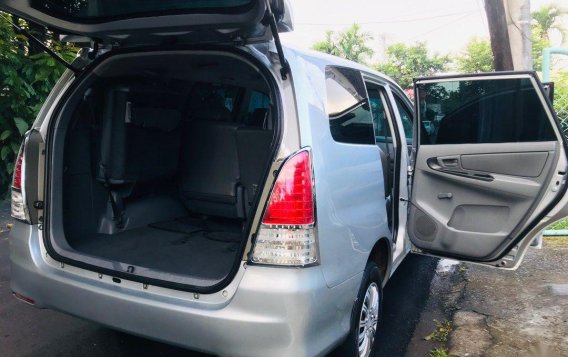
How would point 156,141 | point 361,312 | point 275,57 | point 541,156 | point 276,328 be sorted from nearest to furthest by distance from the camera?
point 276,328, point 275,57, point 361,312, point 541,156, point 156,141

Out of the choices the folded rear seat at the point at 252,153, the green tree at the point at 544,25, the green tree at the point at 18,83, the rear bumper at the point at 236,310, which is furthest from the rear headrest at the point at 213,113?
the green tree at the point at 544,25

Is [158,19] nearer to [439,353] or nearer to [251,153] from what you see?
[251,153]

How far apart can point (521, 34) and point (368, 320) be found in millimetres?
4533

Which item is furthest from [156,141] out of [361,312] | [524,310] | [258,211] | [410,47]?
[410,47]

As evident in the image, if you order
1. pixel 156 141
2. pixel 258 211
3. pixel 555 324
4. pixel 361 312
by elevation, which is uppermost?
pixel 156 141

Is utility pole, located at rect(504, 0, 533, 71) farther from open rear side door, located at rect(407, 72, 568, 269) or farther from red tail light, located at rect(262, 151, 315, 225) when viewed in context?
red tail light, located at rect(262, 151, 315, 225)

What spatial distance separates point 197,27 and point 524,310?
3.21m

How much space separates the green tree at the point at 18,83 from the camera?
17.7 ft

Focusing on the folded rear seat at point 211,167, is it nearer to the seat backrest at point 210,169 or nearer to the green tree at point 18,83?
the seat backrest at point 210,169

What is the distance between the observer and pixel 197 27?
215 cm

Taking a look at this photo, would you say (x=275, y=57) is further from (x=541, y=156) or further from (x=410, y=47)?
(x=410, y=47)

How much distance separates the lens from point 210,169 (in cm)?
351

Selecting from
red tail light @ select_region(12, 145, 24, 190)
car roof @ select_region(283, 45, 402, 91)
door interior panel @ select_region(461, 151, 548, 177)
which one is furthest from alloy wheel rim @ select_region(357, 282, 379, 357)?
red tail light @ select_region(12, 145, 24, 190)

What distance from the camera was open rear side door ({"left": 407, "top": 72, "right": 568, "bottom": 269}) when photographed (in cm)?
282
